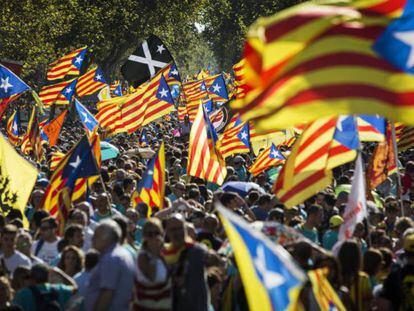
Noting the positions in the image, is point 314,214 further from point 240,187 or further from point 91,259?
point 240,187

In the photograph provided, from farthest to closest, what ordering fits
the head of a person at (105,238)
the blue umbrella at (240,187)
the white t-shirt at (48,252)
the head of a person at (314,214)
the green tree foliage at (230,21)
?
1. the green tree foliage at (230,21)
2. the blue umbrella at (240,187)
3. the head of a person at (314,214)
4. the white t-shirt at (48,252)
5. the head of a person at (105,238)

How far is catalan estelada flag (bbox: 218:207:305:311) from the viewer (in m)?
6.86

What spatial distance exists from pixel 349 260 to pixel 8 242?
277cm

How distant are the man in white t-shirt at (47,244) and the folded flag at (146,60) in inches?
604

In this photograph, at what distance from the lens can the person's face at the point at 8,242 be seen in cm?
971

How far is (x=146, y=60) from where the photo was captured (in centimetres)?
2591

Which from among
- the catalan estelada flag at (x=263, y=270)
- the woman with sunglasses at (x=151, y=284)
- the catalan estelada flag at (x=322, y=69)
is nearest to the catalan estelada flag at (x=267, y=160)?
the catalan estelada flag at (x=322, y=69)

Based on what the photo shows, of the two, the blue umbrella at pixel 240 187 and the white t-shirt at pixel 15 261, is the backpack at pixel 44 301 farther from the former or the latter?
the blue umbrella at pixel 240 187

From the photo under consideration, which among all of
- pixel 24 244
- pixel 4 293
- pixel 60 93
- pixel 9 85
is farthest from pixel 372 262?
pixel 60 93

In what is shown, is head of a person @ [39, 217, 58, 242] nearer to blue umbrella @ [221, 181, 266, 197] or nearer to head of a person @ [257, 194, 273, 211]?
head of a person @ [257, 194, 273, 211]

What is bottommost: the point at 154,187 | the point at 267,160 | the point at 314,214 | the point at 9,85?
the point at 314,214

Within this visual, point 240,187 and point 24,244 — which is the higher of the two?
point 240,187

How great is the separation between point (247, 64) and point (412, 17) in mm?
1521

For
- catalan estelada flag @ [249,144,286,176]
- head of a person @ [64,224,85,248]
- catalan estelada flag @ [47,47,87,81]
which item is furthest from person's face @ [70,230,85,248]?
catalan estelada flag @ [47,47,87,81]
